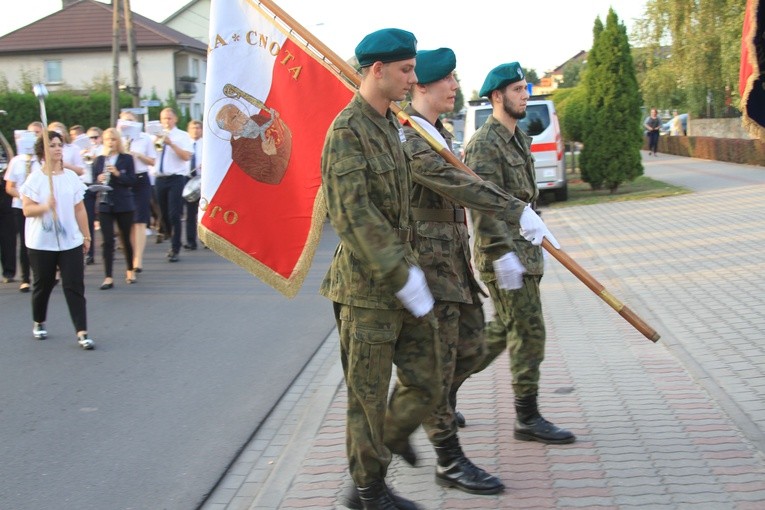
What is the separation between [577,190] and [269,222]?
20.6m

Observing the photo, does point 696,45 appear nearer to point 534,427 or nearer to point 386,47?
point 534,427

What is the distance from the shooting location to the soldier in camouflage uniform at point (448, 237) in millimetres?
4348

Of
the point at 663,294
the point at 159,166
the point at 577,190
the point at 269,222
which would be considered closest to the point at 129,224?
the point at 159,166

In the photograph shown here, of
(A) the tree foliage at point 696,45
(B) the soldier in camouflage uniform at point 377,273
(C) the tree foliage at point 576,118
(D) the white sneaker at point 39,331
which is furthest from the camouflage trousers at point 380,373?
(A) the tree foliage at point 696,45

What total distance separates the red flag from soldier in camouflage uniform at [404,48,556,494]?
122cm

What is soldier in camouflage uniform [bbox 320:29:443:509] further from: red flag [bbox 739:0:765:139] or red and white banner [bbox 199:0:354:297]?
red flag [bbox 739:0:765:139]

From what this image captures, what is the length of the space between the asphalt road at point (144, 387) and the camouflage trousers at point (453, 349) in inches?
50.3

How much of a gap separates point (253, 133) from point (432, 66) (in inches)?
37.0

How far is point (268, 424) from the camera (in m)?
6.06

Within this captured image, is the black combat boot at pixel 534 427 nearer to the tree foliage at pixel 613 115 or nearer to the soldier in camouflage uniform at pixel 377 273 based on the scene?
the soldier in camouflage uniform at pixel 377 273

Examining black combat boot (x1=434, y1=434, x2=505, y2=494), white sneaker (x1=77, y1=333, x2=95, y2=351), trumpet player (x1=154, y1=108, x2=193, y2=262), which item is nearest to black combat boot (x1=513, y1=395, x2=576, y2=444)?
black combat boot (x1=434, y1=434, x2=505, y2=494)

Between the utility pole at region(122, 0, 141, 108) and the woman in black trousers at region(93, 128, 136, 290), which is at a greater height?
the utility pole at region(122, 0, 141, 108)

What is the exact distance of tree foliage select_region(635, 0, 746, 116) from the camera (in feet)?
101

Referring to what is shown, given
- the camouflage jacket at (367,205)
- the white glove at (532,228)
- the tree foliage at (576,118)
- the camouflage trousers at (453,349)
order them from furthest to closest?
the tree foliage at (576,118), the white glove at (532,228), the camouflage trousers at (453,349), the camouflage jacket at (367,205)
